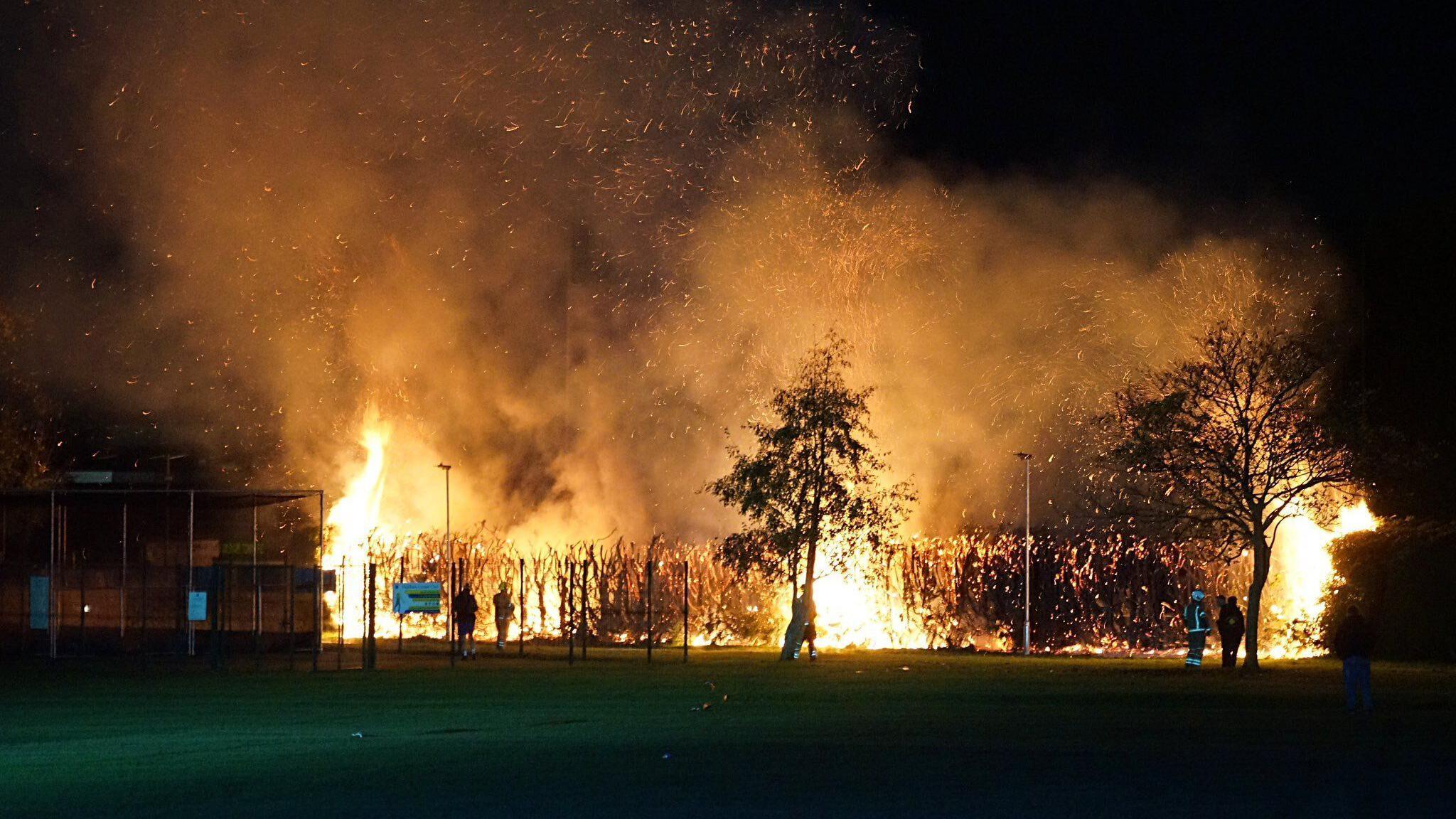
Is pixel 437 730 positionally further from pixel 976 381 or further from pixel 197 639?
pixel 976 381

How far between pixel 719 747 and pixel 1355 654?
1135cm

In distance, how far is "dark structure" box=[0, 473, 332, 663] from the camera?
4178 cm

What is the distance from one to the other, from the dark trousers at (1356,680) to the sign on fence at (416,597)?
70.0 feet

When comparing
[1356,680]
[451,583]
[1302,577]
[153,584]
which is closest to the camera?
[1356,680]

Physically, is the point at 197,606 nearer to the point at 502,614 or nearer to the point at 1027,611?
the point at 502,614

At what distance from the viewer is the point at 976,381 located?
65.0 meters

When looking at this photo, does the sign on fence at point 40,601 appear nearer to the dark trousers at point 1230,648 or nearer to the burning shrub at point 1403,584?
the dark trousers at point 1230,648

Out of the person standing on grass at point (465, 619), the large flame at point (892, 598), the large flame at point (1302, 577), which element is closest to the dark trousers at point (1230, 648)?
the large flame at point (1302, 577)

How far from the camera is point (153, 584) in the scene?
47.4 m

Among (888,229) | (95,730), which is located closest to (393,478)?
(888,229)

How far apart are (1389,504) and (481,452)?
41038 millimetres

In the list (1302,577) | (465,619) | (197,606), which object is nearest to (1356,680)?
(465,619)

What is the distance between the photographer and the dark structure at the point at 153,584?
41.8 meters

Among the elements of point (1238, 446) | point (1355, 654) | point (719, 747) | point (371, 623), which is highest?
point (1238, 446)
